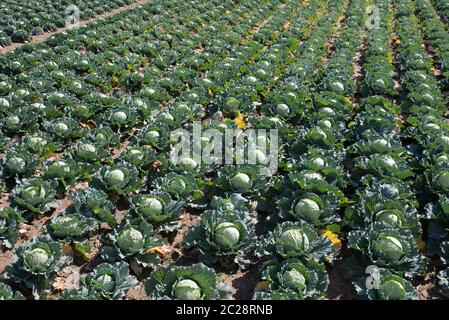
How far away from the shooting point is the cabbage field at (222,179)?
5.62 m

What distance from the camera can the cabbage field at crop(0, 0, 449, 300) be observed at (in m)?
5.62

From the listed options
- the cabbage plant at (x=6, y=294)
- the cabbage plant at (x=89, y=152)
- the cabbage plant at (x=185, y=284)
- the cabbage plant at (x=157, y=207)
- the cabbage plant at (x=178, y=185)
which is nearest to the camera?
the cabbage plant at (x=6, y=294)

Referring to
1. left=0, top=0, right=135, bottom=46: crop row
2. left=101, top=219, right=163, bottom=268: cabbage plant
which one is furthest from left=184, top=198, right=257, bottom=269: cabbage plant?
left=0, top=0, right=135, bottom=46: crop row

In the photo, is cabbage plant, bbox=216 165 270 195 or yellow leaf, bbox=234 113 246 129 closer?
cabbage plant, bbox=216 165 270 195

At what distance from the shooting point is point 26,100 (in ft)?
34.6

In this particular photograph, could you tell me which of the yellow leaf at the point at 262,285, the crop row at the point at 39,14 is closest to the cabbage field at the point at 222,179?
the yellow leaf at the point at 262,285

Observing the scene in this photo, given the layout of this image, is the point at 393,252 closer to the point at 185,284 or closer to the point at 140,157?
the point at 185,284

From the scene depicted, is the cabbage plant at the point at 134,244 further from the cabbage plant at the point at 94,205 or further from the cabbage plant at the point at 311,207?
the cabbage plant at the point at 311,207

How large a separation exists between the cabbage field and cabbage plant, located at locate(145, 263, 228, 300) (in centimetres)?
2

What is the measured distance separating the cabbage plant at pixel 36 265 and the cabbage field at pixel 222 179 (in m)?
0.02

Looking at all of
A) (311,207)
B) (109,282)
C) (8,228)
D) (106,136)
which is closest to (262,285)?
(311,207)

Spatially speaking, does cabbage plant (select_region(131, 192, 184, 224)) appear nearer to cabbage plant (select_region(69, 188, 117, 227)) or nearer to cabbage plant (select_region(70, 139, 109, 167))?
cabbage plant (select_region(69, 188, 117, 227))

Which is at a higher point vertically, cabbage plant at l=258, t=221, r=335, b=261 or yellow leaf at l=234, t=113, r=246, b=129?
cabbage plant at l=258, t=221, r=335, b=261

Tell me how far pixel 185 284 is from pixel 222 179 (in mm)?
2465
